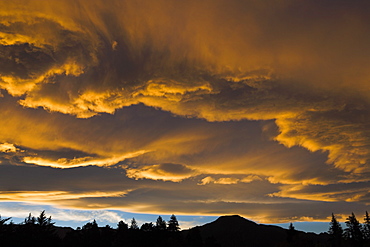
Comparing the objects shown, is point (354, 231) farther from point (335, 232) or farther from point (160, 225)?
point (160, 225)

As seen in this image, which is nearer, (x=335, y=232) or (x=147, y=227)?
(x=147, y=227)

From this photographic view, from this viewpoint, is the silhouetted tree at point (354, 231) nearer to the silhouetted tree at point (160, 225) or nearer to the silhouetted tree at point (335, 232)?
the silhouetted tree at point (335, 232)

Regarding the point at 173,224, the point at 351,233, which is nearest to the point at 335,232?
the point at 351,233

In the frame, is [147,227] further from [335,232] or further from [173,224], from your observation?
[335,232]

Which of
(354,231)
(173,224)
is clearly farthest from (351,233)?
(173,224)

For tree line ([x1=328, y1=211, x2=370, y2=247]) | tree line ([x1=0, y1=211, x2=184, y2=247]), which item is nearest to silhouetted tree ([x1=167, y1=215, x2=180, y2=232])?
tree line ([x1=0, y1=211, x2=184, y2=247])

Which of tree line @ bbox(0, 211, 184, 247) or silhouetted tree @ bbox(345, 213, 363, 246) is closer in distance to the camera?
tree line @ bbox(0, 211, 184, 247)

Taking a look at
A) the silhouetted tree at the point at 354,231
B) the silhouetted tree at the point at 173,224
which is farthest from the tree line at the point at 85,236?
the silhouetted tree at the point at 354,231

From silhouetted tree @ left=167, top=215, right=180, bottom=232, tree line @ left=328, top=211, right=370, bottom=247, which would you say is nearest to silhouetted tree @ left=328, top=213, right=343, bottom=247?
tree line @ left=328, top=211, right=370, bottom=247

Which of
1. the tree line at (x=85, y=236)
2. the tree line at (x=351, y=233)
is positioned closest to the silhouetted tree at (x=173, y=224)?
the tree line at (x=85, y=236)

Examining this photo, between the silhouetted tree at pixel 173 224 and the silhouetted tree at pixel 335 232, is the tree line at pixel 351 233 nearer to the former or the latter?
the silhouetted tree at pixel 335 232

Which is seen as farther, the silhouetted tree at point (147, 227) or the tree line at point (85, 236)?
the silhouetted tree at point (147, 227)

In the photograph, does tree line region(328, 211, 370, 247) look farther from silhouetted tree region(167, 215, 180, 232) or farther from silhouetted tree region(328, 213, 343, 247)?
silhouetted tree region(167, 215, 180, 232)

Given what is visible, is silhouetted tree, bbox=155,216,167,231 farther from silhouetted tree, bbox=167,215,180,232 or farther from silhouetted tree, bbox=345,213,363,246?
silhouetted tree, bbox=345,213,363,246
